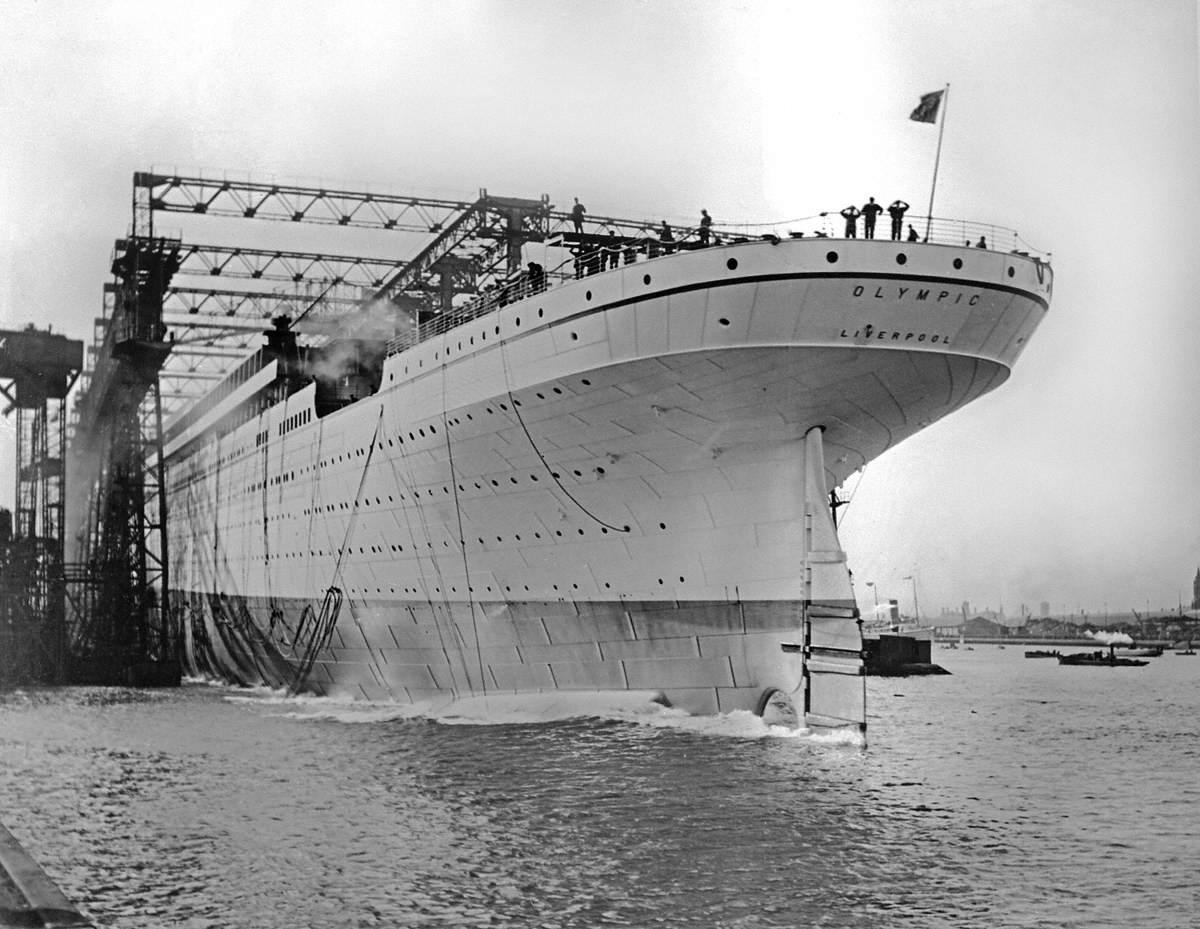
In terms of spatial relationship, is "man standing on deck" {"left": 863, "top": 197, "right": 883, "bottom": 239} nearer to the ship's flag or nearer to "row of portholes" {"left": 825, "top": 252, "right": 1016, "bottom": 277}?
"row of portholes" {"left": 825, "top": 252, "right": 1016, "bottom": 277}

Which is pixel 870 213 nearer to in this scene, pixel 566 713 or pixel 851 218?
pixel 851 218

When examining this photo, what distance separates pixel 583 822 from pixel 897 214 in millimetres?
7410

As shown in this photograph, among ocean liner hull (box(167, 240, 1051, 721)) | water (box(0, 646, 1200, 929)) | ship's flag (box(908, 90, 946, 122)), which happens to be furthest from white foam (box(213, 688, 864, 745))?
ship's flag (box(908, 90, 946, 122))

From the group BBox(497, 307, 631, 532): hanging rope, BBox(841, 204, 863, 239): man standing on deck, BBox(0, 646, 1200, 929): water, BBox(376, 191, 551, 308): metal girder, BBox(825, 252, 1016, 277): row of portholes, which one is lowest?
BBox(0, 646, 1200, 929): water

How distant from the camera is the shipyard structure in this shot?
1280 cm

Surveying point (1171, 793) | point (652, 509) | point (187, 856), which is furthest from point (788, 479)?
point (187, 856)

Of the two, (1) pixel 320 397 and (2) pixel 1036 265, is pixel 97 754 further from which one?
(2) pixel 1036 265

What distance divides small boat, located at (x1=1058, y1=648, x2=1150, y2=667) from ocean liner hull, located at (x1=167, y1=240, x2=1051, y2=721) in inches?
1293

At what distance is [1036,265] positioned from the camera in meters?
13.3

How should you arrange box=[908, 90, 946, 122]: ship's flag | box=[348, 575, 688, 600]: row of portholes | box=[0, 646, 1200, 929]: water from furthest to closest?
box=[348, 575, 688, 600]: row of portholes < box=[908, 90, 946, 122]: ship's flag < box=[0, 646, 1200, 929]: water

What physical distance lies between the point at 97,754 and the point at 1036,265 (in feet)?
40.4

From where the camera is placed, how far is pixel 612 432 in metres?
13.9

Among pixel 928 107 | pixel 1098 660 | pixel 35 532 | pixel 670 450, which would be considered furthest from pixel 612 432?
pixel 1098 660

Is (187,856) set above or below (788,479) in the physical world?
below
